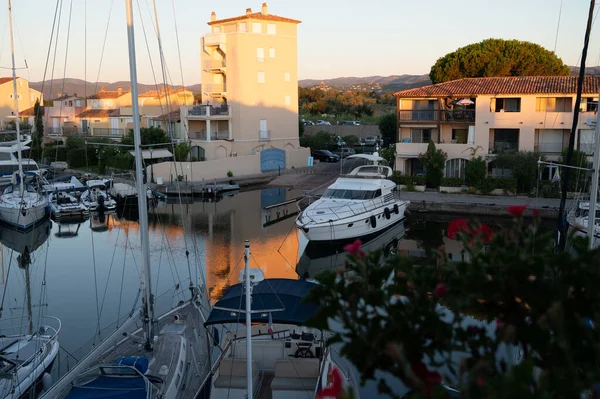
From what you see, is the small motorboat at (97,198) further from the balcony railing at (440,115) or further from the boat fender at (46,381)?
the boat fender at (46,381)

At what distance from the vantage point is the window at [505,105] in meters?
41.6

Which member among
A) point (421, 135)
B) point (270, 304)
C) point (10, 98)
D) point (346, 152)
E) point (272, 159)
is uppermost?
point (10, 98)

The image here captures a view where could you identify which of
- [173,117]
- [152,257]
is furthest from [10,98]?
[152,257]

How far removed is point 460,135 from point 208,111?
928 inches

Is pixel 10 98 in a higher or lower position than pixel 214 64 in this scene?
lower

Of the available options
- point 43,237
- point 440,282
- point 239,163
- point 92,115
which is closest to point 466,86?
point 239,163

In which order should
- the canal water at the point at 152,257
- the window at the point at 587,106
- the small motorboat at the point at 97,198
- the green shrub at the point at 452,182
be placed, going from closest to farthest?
the canal water at the point at 152,257 < the window at the point at 587,106 < the green shrub at the point at 452,182 < the small motorboat at the point at 97,198

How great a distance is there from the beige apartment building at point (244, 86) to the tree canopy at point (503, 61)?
1540cm

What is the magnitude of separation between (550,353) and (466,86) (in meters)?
41.8

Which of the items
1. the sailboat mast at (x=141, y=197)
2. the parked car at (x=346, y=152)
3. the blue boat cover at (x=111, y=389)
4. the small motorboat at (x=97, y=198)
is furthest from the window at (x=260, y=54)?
the blue boat cover at (x=111, y=389)

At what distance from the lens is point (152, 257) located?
29.0 m

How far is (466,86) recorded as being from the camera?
4397 centimetres

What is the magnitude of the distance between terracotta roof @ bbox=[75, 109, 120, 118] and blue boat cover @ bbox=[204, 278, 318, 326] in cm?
6242

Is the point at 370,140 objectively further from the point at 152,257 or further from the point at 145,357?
the point at 145,357
